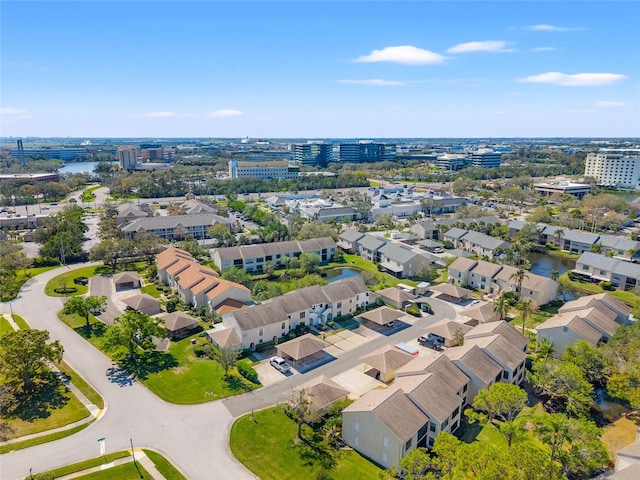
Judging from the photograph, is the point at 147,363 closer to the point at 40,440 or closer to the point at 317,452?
the point at 40,440

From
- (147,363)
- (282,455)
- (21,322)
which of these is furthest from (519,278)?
(21,322)

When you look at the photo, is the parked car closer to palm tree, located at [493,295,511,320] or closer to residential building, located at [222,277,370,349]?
palm tree, located at [493,295,511,320]

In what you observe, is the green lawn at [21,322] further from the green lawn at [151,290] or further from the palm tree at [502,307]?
the palm tree at [502,307]

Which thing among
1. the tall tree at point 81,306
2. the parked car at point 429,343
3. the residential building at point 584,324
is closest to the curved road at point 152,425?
the tall tree at point 81,306

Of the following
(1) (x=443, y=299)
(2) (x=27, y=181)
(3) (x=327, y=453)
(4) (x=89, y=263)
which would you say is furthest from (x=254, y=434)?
(2) (x=27, y=181)

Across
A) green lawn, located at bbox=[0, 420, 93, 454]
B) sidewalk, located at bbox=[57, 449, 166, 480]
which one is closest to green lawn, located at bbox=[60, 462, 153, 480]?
sidewalk, located at bbox=[57, 449, 166, 480]

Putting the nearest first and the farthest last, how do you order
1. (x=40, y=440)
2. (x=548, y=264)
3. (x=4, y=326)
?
(x=40, y=440), (x=4, y=326), (x=548, y=264)

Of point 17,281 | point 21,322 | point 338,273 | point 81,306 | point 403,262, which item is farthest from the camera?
point 338,273

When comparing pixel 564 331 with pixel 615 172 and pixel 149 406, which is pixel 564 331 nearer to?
pixel 149 406
